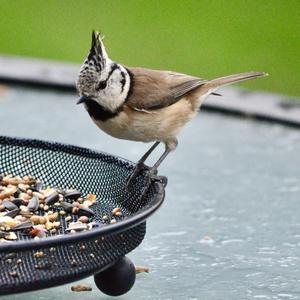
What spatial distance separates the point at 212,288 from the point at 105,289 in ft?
1.35

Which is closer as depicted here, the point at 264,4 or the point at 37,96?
the point at 37,96

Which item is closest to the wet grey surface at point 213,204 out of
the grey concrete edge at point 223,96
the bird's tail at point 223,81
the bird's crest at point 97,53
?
the grey concrete edge at point 223,96

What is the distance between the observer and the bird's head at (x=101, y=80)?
4.38m

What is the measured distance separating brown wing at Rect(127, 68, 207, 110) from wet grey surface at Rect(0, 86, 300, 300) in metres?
0.50

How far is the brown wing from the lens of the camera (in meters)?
4.93

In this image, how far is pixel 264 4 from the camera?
11.7 meters

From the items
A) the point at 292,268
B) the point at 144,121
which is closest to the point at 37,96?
the point at 144,121

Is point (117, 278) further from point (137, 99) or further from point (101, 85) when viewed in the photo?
point (137, 99)

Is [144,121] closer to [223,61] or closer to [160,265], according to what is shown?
[160,265]

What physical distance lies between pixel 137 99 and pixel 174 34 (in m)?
6.31

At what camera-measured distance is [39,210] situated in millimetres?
4297

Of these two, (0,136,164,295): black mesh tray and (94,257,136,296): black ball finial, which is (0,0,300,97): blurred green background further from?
(94,257,136,296): black ball finial

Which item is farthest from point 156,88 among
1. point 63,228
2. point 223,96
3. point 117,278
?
point 223,96

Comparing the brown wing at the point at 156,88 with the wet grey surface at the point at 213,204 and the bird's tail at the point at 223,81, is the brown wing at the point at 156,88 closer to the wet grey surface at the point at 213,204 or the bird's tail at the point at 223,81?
the bird's tail at the point at 223,81
